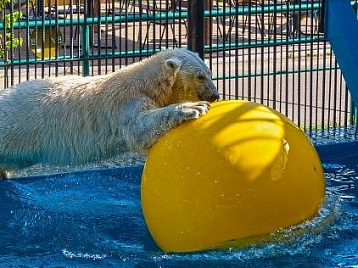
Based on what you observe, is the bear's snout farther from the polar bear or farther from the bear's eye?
the bear's eye

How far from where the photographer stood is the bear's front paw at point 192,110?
615cm

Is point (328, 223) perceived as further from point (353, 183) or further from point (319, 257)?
point (353, 183)

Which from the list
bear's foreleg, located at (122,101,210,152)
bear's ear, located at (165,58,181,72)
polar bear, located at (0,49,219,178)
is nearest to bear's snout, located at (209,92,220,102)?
polar bear, located at (0,49,219,178)

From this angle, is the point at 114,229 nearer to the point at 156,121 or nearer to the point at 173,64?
the point at 156,121

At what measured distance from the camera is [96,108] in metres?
7.24

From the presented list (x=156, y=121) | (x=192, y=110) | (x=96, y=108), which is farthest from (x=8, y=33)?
(x=192, y=110)

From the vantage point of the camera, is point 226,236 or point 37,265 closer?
point 226,236

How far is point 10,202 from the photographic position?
26.1 feet

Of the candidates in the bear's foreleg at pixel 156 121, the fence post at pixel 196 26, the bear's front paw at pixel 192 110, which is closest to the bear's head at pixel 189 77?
the bear's foreleg at pixel 156 121

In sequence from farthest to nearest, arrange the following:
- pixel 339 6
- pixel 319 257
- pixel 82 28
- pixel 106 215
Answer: pixel 82 28 < pixel 339 6 < pixel 106 215 < pixel 319 257

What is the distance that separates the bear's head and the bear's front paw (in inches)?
33.3

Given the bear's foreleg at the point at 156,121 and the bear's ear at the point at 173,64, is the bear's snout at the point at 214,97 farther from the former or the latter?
the bear's foreleg at the point at 156,121

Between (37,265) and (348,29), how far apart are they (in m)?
3.52

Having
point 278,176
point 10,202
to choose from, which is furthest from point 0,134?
point 278,176
